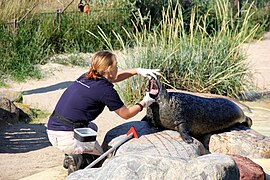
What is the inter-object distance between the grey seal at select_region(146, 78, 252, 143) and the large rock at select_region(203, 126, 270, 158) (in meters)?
0.09

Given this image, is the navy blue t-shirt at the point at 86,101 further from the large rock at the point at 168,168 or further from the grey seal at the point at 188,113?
the large rock at the point at 168,168

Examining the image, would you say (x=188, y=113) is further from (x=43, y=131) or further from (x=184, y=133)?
(x=43, y=131)

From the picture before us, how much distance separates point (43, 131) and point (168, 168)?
3783 millimetres

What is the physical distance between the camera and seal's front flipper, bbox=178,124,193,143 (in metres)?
5.48

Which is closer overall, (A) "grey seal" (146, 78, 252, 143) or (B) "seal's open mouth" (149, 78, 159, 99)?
(B) "seal's open mouth" (149, 78, 159, 99)

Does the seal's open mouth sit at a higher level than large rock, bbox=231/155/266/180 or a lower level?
higher

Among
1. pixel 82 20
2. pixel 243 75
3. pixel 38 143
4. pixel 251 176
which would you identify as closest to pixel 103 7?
pixel 82 20

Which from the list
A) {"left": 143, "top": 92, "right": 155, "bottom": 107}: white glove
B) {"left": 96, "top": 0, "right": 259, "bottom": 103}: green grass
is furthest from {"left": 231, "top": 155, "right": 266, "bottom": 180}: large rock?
{"left": 96, "top": 0, "right": 259, "bottom": 103}: green grass

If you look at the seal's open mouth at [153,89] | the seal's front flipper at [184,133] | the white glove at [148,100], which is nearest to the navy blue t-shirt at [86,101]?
the white glove at [148,100]

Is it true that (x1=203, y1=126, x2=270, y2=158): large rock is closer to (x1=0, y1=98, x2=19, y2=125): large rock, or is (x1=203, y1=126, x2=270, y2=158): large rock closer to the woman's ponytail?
the woman's ponytail

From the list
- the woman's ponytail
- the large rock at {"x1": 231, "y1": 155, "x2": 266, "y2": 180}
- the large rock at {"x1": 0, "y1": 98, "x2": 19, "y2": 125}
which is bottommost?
the large rock at {"x1": 0, "y1": 98, "x2": 19, "y2": 125}

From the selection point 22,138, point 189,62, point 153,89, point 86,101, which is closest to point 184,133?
point 153,89

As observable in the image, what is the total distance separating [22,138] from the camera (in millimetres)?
7000

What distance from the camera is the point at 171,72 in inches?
328
